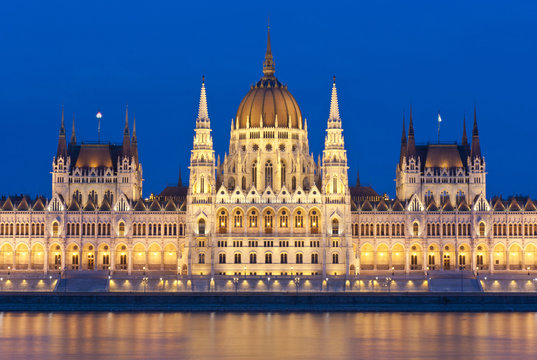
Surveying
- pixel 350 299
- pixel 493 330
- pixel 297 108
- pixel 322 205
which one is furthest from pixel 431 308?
pixel 297 108

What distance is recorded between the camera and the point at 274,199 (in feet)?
572

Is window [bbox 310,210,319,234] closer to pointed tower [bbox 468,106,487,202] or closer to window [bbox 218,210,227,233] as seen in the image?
window [bbox 218,210,227,233]

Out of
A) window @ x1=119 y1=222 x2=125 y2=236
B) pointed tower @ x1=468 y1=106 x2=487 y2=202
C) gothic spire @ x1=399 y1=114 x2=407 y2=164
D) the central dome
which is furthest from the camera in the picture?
gothic spire @ x1=399 y1=114 x2=407 y2=164

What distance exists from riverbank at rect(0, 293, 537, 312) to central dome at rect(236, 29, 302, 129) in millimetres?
40223

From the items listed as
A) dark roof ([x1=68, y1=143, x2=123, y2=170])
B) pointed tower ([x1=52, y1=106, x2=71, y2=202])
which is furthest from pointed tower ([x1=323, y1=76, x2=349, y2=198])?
pointed tower ([x1=52, y1=106, x2=71, y2=202])

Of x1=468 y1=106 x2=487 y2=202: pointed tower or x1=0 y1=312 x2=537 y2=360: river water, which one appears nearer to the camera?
x1=0 y1=312 x2=537 y2=360: river water

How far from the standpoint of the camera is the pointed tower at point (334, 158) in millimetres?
174500

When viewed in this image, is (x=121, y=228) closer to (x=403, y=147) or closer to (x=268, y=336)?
(x=403, y=147)


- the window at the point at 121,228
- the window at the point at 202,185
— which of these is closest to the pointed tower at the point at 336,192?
the window at the point at 202,185

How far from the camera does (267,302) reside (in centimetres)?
14750

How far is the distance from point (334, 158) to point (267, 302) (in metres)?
33.9

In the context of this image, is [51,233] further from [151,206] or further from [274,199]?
[274,199]

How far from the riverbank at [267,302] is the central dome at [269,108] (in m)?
40.2

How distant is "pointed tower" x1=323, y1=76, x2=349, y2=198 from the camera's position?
17450 cm
